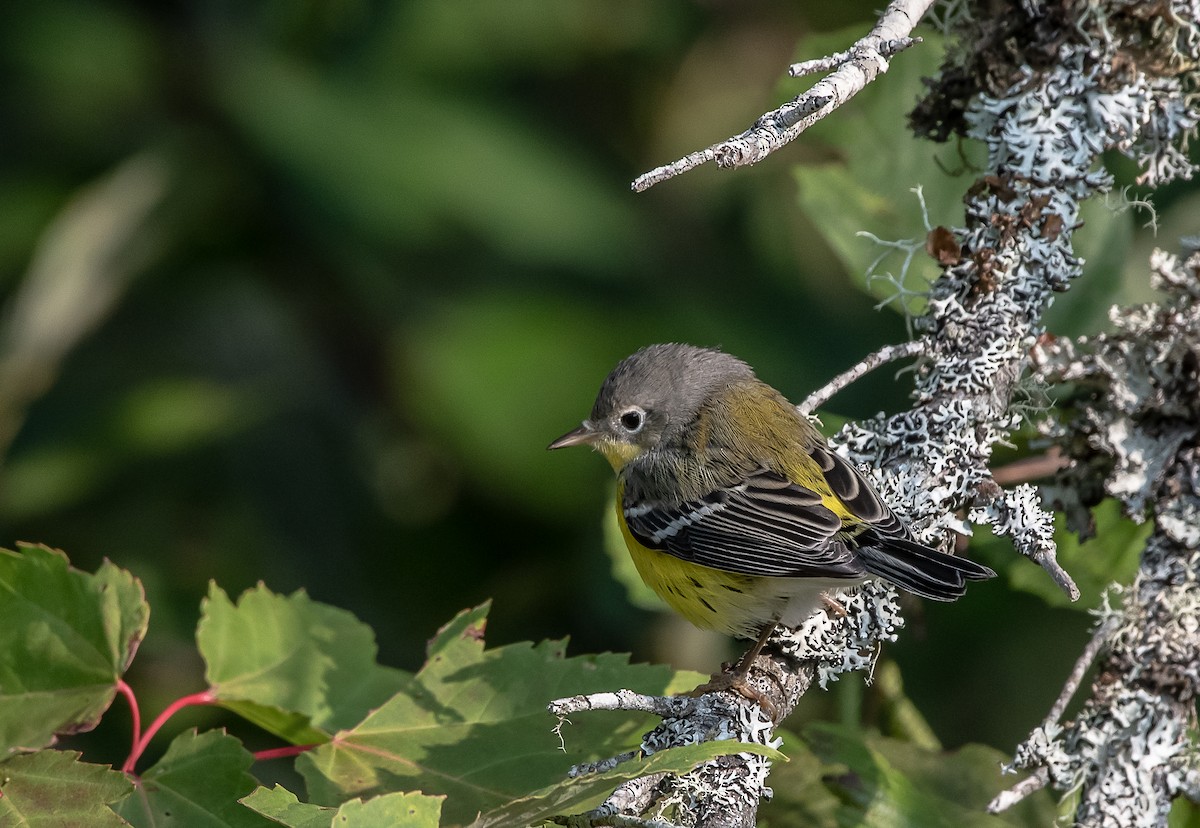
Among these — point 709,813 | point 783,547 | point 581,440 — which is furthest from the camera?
point 581,440

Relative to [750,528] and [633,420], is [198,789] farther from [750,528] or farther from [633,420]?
[633,420]

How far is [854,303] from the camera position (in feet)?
17.9

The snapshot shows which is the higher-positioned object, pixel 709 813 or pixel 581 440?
pixel 581 440

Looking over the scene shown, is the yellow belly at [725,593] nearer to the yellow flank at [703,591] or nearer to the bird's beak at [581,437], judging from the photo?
the yellow flank at [703,591]

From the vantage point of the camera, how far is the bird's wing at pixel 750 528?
2.91 meters

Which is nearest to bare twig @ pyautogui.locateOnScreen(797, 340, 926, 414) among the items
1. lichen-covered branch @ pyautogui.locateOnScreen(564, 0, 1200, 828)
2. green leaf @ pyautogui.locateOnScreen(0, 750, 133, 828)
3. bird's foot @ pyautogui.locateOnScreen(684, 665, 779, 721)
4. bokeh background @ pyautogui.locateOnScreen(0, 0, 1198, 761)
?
lichen-covered branch @ pyautogui.locateOnScreen(564, 0, 1200, 828)

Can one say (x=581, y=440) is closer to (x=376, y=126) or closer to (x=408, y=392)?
(x=408, y=392)

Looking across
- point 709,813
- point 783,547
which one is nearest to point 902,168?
point 783,547

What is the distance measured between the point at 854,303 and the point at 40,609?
3887 millimetres

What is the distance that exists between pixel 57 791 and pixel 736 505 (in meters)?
1.83

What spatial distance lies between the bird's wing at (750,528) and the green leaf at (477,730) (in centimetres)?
58

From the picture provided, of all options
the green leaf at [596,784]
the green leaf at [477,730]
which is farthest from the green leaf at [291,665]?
the green leaf at [596,784]

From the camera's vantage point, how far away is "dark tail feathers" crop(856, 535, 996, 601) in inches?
95.0

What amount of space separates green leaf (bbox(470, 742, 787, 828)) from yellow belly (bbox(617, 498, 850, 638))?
955 mm
